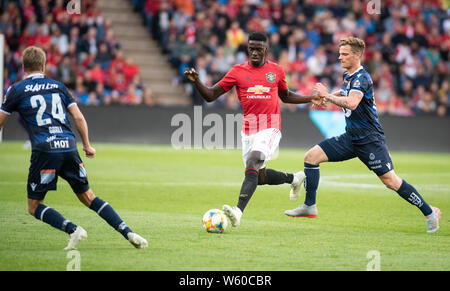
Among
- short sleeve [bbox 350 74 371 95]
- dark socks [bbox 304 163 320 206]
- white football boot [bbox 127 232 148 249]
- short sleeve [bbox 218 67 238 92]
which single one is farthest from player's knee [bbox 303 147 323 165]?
white football boot [bbox 127 232 148 249]

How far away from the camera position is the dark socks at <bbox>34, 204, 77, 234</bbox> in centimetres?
713

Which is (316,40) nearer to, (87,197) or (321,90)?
(321,90)

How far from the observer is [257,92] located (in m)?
9.24

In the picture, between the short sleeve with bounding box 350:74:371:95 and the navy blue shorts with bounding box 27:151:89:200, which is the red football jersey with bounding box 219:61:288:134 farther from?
the navy blue shorts with bounding box 27:151:89:200

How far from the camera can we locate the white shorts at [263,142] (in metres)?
9.08

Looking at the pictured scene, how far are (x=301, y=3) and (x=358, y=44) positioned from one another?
1975 cm

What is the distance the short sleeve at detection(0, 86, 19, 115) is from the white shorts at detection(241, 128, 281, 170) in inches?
121

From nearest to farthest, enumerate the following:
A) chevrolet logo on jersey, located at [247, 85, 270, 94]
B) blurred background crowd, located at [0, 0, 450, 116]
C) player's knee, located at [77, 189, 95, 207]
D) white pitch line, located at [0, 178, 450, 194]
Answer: player's knee, located at [77, 189, 95, 207] < chevrolet logo on jersey, located at [247, 85, 270, 94] < white pitch line, located at [0, 178, 450, 194] < blurred background crowd, located at [0, 0, 450, 116]

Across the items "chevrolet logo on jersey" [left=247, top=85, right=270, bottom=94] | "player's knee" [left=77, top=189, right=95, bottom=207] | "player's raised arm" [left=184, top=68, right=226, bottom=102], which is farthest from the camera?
"chevrolet logo on jersey" [left=247, top=85, right=270, bottom=94]

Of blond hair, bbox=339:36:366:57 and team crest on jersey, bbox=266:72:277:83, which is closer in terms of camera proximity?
blond hair, bbox=339:36:366:57

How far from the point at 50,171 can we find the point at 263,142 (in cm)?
293

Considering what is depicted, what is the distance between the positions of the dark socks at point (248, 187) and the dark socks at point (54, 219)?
2.17 m

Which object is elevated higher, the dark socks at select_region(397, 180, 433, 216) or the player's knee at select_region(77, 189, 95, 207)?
the player's knee at select_region(77, 189, 95, 207)

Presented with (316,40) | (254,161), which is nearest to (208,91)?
(254,161)
